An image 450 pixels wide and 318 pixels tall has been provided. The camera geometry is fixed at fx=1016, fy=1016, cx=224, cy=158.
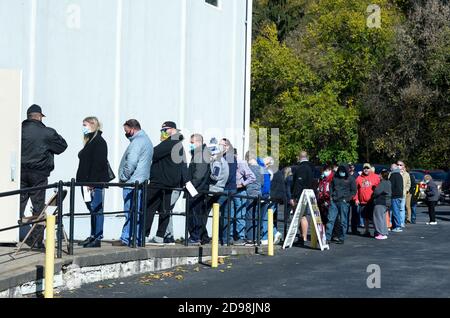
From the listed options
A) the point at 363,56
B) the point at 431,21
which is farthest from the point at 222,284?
the point at 363,56

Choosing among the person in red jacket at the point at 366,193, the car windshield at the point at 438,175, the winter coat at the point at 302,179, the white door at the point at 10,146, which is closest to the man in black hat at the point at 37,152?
the white door at the point at 10,146

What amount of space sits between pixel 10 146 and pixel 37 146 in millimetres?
499

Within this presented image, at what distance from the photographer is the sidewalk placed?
35.9 ft

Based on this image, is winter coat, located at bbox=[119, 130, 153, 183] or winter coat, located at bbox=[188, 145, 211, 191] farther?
winter coat, located at bbox=[188, 145, 211, 191]

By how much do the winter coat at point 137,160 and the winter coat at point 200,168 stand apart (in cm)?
144

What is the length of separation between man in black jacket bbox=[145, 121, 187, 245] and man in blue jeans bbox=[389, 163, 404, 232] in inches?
423

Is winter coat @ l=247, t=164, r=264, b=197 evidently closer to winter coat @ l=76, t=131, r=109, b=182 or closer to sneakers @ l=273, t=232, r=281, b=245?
sneakers @ l=273, t=232, r=281, b=245

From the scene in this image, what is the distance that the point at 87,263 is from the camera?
12312 millimetres

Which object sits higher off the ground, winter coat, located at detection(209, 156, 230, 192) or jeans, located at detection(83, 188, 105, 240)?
winter coat, located at detection(209, 156, 230, 192)

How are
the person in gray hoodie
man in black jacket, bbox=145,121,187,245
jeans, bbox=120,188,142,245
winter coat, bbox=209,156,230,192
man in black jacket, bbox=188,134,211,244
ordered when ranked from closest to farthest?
jeans, bbox=120,188,142,245 < man in black jacket, bbox=145,121,187,245 < man in black jacket, bbox=188,134,211,244 < winter coat, bbox=209,156,230,192 < the person in gray hoodie

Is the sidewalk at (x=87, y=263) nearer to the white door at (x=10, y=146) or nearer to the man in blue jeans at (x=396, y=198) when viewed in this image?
the white door at (x=10, y=146)

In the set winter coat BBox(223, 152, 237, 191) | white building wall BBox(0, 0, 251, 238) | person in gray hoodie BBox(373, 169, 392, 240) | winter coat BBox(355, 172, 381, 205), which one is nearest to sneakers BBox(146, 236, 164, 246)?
white building wall BBox(0, 0, 251, 238)

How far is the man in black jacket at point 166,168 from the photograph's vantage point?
1502 centimetres

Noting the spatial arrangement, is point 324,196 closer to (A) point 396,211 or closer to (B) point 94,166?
Result: (A) point 396,211
